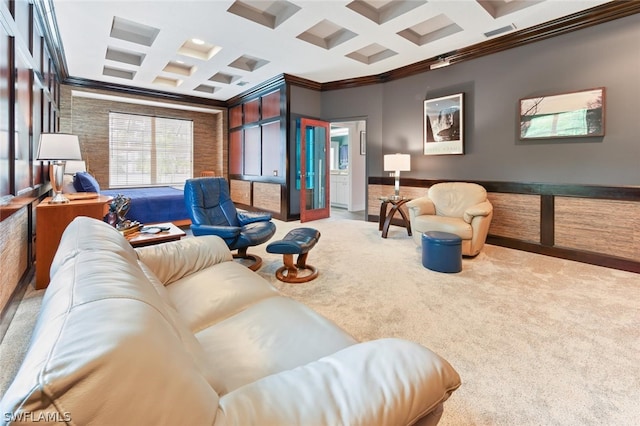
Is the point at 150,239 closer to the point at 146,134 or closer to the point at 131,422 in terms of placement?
the point at 131,422

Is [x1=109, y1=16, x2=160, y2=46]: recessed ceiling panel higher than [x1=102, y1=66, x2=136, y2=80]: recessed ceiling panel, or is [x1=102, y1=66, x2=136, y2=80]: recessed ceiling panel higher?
[x1=102, y1=66, x2=136, y2=80]: recessed ceiling panel

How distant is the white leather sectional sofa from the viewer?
49cm

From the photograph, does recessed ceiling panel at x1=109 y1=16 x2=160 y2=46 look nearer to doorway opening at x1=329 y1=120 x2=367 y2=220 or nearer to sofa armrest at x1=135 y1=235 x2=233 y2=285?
sofa armrest at x1=135 y1=235 x2=233 y2=285

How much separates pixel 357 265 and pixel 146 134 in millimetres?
6761

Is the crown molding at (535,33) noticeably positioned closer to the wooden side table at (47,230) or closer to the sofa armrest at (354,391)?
the sofa armrest at (354,391)

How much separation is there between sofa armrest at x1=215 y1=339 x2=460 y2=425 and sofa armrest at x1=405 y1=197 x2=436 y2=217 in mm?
3597

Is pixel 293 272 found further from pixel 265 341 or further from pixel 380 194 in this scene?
pixel 380 194

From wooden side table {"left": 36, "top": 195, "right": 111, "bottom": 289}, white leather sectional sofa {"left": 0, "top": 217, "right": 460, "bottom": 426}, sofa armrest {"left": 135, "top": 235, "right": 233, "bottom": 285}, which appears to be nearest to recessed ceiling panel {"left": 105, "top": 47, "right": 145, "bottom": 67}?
wooden side table {"left": 36, "top": 195, "right": 111, "bottom": 289}

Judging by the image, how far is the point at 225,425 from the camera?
1.99ft

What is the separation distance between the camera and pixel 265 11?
3.80 meters

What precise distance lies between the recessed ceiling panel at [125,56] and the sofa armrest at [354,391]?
6.02 metres

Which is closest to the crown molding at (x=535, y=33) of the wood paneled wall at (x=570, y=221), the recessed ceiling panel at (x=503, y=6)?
the recessed ceiling panel at (x=503, y=6)

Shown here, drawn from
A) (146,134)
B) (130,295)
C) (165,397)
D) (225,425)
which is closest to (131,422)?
(165,397)

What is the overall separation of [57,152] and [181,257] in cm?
208
